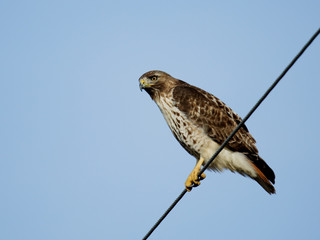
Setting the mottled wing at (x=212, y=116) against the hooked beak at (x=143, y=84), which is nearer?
the mottled wing at (x=212, y=116)

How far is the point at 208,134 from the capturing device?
706cm

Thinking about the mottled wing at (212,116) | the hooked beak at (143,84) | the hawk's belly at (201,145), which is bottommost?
the hawk's belly at (201,145)

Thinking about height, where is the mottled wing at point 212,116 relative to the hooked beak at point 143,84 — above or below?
above

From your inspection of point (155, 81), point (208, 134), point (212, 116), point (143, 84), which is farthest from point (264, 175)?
point (143, 84)

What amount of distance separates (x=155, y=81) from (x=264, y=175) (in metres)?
2.27

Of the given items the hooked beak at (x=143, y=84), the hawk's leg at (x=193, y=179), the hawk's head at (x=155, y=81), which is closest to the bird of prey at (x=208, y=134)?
the hawk's leg at (x=193, y=179)

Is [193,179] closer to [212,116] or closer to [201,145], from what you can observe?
[201,145]

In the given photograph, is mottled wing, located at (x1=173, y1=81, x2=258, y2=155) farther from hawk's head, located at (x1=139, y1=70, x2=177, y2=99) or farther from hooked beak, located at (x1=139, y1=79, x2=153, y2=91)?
hooked beak, located at (x1=139, y1=79, x2=153, y2=91)

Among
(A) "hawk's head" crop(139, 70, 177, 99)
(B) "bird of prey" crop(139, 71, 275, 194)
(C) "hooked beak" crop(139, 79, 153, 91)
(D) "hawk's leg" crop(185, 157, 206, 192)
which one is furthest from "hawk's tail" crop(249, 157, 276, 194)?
(C) "hooked beak" crop(139, 79, 153, 91)

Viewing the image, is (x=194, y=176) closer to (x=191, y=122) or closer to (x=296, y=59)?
(x=191, y=122)

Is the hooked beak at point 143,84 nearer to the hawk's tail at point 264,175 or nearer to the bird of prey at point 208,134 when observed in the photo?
the bird of prey at point 208,134

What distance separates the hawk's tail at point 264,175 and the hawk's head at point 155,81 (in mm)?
1832

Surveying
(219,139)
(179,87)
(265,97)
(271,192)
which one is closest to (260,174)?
(271,192)

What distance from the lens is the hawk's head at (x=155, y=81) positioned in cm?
763
